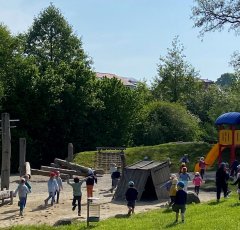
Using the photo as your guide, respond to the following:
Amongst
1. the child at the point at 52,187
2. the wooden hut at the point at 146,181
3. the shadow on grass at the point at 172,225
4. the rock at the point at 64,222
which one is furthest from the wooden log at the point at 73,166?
the shadow on grass at the point at 172,225

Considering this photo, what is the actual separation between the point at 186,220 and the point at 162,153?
81.6ft

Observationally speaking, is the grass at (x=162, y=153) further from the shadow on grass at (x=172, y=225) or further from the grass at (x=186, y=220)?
the shadow on grass at (x=172, y=225)

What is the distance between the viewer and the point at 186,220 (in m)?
17.3

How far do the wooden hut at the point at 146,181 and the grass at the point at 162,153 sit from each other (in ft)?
45.8

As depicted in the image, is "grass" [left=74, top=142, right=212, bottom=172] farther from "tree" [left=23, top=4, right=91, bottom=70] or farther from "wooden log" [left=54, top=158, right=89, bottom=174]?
"tree" [left=23, top=4, right=91, bottom=70]

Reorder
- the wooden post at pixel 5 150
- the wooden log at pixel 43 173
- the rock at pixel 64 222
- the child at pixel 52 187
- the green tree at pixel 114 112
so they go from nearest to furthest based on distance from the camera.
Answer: the rock at pixel 64 222 < the child at pixel 52 187 < the wooden post at pixel 5 150 < the wooden log at pixel 43 173 < the green tree at pixel 114 112

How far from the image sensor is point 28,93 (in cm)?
4516

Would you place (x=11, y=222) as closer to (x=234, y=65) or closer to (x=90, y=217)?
(x=90, y=217)

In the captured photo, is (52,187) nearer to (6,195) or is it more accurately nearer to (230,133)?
(6,195)

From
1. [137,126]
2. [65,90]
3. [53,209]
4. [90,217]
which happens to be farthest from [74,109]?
[90,217]

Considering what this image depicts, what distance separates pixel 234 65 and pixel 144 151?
9.91 meters

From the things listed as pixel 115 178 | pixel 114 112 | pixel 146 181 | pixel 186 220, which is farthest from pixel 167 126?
pixel 186 220

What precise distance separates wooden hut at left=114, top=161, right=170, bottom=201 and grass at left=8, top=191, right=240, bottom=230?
4.38m

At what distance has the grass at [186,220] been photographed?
16.1 meters
